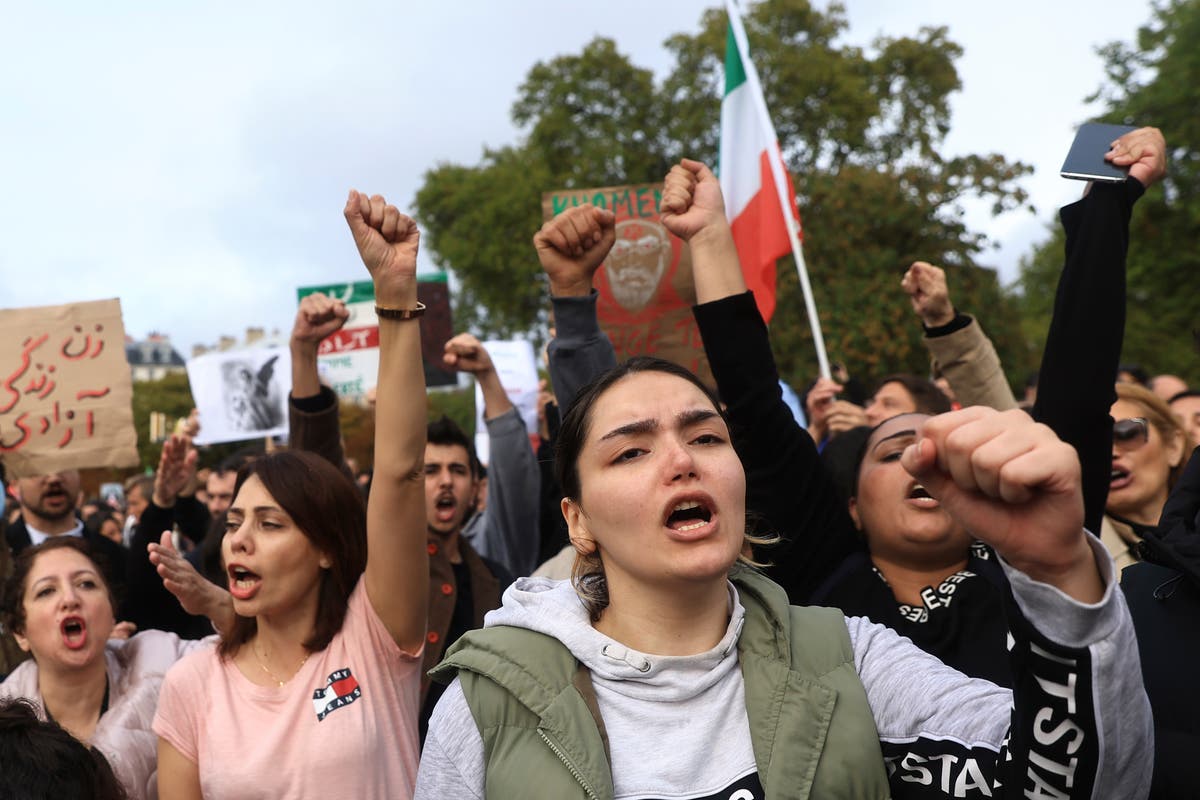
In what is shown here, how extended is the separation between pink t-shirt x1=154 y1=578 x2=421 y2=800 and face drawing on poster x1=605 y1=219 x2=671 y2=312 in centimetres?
191

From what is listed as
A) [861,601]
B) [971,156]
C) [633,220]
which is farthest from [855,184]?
[861,601]

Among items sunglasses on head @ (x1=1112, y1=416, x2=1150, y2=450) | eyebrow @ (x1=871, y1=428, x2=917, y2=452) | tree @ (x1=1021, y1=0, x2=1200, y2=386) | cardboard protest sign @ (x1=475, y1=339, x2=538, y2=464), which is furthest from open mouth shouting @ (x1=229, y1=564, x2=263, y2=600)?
tree @ (x1=1021, y1=0, x2=1200, y2=386)

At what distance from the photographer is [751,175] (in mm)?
6582

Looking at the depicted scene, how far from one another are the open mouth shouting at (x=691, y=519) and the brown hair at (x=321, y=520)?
137 cm

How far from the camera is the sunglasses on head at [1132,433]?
3.91 metres

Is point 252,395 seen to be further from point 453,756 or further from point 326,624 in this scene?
point 453,756

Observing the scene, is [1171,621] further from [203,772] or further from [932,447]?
[203,772]

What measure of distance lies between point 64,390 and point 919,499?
14.5 feet

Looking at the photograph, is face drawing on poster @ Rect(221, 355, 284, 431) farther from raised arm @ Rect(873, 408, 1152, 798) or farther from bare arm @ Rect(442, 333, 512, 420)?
raised arm @ Rect(873, 408, 1152, 798)

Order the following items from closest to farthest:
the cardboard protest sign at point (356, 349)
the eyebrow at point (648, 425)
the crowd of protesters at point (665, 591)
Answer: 1. the crowd of protesters at point (665, 591)
2. the eyebrow at point (648, 425)
3. the cardboard protest sign at point (356, 349)

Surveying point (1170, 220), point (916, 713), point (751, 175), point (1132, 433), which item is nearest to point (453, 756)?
point (916, 713)

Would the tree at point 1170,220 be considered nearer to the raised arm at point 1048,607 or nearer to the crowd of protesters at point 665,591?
the crowd of protesters at point 665,591

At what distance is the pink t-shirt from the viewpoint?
2.90 metres

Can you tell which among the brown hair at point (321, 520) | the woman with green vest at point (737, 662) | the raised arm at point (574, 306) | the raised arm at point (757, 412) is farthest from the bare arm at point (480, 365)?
the woman with green vest at point (737, 662)
